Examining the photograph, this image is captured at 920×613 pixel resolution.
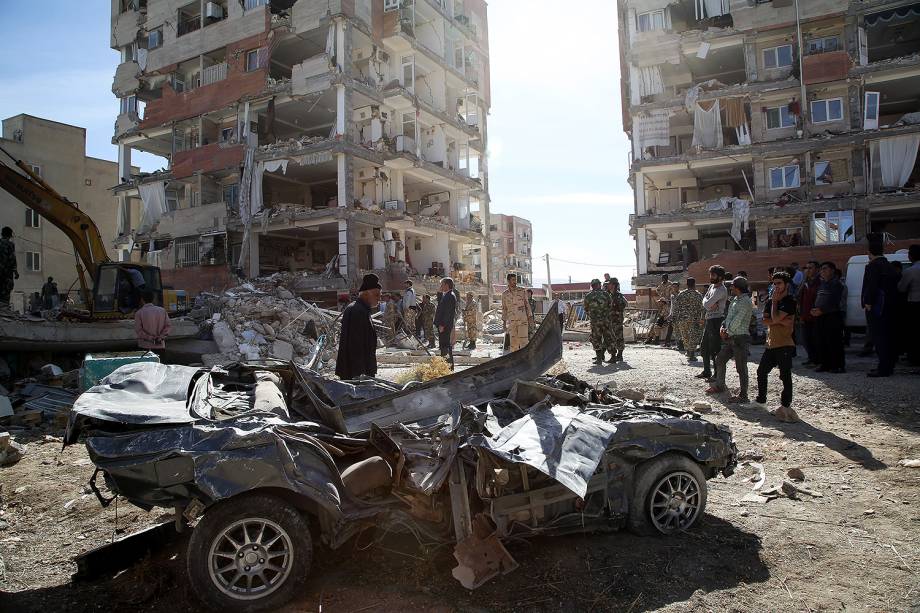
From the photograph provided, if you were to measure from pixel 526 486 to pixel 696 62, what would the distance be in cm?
3387

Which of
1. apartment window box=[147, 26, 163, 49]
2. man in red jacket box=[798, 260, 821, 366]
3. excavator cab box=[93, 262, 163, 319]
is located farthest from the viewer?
apartment window box=[147, 26, 163, 49]

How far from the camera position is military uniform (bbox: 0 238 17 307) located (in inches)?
399

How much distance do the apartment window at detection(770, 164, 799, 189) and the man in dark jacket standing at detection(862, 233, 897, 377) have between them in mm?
23248

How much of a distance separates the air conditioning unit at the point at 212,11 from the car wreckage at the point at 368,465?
1300 inches

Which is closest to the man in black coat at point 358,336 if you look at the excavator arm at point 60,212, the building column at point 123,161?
the excavator arm at point 60,212

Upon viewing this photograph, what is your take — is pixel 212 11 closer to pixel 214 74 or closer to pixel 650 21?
pixel 214 74

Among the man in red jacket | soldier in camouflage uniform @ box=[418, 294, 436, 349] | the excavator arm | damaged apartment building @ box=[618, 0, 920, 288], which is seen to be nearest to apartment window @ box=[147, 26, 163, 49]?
the excavator arm

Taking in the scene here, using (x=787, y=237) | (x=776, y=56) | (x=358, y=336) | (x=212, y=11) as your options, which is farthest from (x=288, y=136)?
(x=358, y=336)

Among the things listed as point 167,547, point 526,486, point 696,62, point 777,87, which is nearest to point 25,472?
point 167,547

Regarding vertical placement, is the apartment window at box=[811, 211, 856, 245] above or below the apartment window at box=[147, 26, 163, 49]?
below

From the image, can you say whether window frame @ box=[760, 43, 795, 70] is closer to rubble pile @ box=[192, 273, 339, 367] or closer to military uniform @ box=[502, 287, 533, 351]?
military uniform @ box=[502, 287, 533, 351]

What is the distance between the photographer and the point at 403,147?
2958 centimetres

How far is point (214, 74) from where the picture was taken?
2991 centimetres

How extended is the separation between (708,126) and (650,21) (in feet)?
22.8
